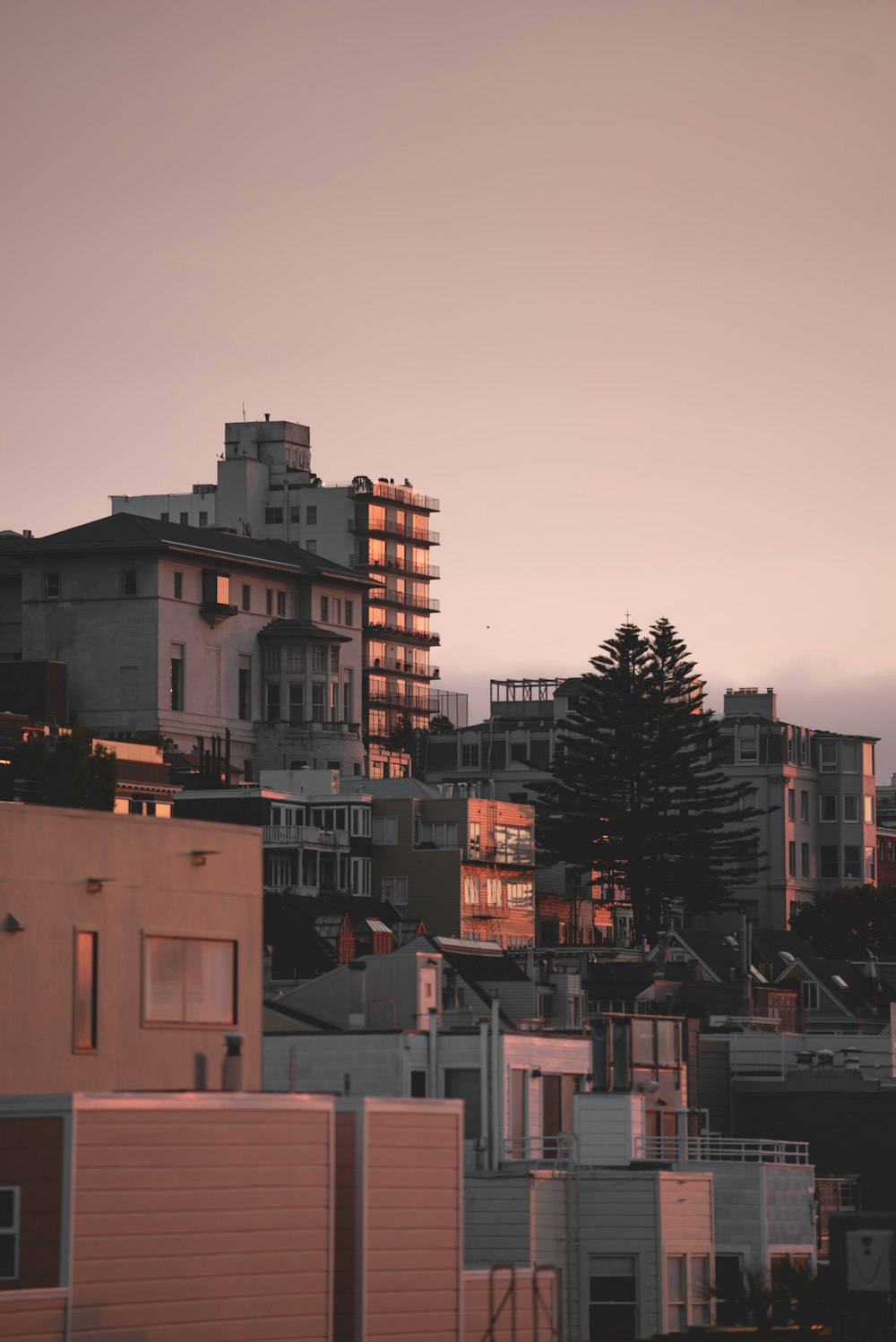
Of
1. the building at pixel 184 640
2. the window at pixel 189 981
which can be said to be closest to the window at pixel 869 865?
the building at pixel 184 640

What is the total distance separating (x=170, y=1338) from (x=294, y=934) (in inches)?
2147

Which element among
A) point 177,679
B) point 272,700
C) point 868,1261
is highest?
point 177,679

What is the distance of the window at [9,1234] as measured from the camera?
24000mm

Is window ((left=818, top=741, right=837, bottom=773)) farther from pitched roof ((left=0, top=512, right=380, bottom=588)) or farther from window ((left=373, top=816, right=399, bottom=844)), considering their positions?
window ((left=373, top=816, right=399, bottom=844))

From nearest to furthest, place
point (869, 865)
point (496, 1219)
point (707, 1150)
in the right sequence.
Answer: point (496, 1219), point (707, 1150), point (869, 865)

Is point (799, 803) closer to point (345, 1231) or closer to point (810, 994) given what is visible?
point (810, 994)

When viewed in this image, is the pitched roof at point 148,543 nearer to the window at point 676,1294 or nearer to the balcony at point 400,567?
the balcony at point 400,567

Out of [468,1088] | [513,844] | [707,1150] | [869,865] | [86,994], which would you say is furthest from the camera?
[869,865]

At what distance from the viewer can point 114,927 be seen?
29859 millimetres

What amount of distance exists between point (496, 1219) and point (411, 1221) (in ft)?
33.3

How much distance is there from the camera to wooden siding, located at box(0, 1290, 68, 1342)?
76.2 ft

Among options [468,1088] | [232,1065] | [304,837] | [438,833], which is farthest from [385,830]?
[232,1065]

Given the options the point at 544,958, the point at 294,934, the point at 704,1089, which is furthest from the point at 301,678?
the point at 704,1089

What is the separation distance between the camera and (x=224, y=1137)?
25.0 meters
